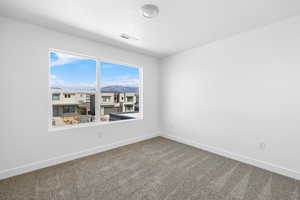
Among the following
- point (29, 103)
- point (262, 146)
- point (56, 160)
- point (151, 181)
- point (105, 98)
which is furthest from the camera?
point (105, 98)

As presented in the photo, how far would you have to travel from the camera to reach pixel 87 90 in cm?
295

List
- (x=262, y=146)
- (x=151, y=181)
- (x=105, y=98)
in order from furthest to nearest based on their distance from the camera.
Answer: (x=105, y=98)
(x=262, y=146)
(x=151, y=181)

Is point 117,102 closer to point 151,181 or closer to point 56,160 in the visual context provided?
point 56,160

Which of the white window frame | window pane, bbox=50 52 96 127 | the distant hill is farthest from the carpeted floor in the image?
the distant hill

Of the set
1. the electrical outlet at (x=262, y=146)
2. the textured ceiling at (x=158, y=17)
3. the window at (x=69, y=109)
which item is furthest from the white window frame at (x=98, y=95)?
the electrical outlet at (x=262, y=146)

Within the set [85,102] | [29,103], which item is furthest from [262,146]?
[29,103]

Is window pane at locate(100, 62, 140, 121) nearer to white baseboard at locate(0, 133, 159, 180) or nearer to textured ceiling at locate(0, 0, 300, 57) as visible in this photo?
white baseboard at locate(0, 133, 159, 180)

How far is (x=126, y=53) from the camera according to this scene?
341 centimetres

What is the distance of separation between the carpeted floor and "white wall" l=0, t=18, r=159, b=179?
245mm

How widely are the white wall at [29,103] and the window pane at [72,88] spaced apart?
0.68ft

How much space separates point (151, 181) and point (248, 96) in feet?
7.46

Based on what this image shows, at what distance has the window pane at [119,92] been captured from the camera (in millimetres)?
3191

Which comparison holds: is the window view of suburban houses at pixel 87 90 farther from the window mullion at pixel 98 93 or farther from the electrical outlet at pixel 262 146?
the electrical outlet at pixel 262 146

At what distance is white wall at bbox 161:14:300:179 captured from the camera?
204cm
